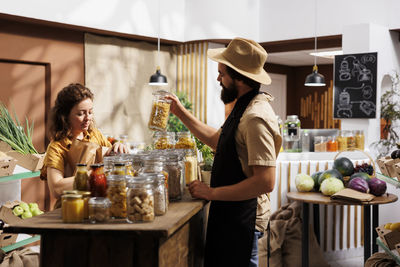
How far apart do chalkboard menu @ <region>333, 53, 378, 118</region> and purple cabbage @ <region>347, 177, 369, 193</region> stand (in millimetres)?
2776

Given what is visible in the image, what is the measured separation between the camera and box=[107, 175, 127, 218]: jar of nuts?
71.8 inches

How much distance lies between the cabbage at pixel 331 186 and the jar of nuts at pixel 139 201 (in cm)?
294

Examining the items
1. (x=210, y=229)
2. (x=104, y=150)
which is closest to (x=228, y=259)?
(x=210, y=229)

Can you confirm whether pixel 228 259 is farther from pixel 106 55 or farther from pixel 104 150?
pixel 106 55

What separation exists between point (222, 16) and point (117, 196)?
22.4 feet

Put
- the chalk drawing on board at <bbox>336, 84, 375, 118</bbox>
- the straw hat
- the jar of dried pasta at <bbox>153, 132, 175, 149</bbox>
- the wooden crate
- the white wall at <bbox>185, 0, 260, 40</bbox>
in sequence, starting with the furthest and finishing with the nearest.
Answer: the white wall at <bbox>185, 0, 260, 40</bbox> < the chalk drawing on board at <bbox>336, 84, 375, 118</bbox> < the wooden crate < the jar of dried pasta at <bbox>153, 132, 175, 149</bbox> < the straw hat

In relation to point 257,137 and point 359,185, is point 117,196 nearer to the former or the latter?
point 257,137

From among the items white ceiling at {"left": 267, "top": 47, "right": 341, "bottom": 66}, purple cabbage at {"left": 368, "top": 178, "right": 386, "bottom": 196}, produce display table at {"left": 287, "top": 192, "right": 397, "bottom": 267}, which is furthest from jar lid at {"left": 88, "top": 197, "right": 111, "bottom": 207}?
white ceiling at {"left": 267, "top": 47, "right": 341, "bottom": 66}

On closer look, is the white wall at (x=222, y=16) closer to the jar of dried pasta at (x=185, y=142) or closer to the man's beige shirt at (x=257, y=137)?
the jar of dried pasta at (x=185, y=142)

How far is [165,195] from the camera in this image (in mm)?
1947

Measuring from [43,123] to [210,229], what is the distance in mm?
5154

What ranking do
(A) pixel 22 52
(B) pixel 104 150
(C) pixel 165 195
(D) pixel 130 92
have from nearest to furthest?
(C) pixel 165 195 < (B) pixel 104 150 < (A) pixel 22 52 < (D) pixel 130 92

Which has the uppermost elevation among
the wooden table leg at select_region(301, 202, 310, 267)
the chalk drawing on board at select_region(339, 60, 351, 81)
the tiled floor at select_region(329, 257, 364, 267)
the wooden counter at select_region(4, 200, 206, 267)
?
the chalk drawing on board at select_region(339, 60, 351, 81)

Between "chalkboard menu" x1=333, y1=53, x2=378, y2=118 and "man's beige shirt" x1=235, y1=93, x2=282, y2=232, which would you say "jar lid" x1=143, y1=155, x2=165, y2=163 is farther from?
"chalkboard menu" x1=333, y1=53, x2=378, y2=118
